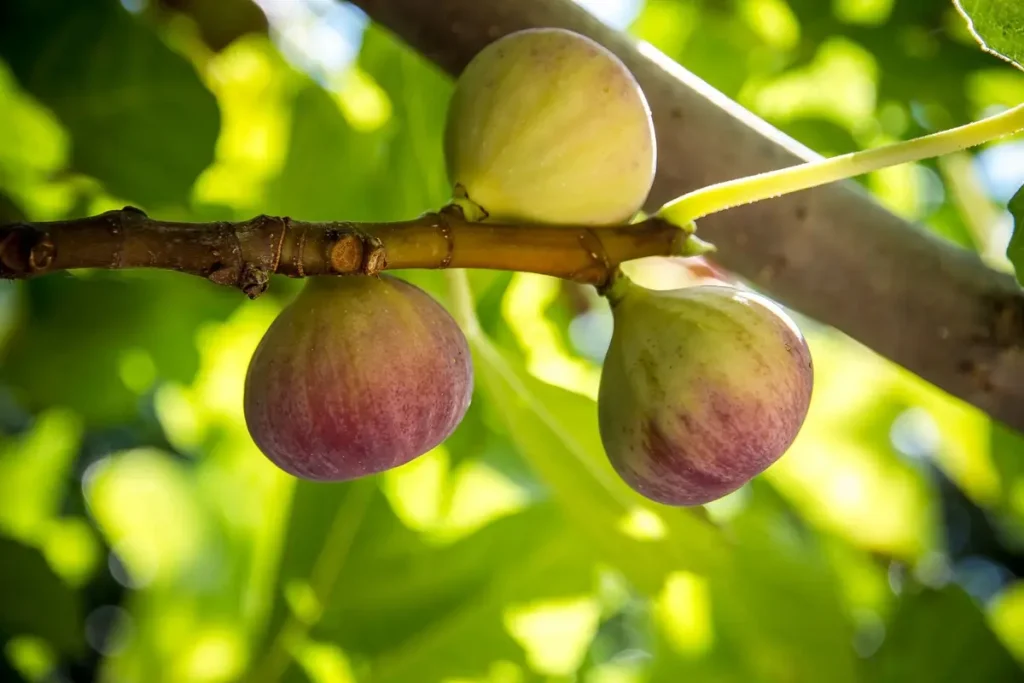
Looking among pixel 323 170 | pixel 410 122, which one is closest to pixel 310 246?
pixel 410 122

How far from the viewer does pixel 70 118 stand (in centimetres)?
125

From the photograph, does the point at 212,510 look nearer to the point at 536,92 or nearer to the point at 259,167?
the point at 259,167

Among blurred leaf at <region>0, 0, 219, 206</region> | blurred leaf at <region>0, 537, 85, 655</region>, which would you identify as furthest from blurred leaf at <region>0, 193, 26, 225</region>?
blurred leaf at <region>0, 537, 85, 655</region>

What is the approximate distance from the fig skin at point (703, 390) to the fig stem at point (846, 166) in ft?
0.21

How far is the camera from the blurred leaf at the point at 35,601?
51.0 inches

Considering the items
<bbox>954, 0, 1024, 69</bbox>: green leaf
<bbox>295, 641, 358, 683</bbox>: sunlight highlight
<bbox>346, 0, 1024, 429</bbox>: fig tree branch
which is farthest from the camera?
<bbox>295, 641, 358, 683</bbox>: sunlight highlight

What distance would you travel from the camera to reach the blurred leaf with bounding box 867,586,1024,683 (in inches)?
60.4

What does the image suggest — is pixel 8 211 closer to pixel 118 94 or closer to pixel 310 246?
pixel 118 94

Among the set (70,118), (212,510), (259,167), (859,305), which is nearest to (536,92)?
(859,305)

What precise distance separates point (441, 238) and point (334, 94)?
1.00 m

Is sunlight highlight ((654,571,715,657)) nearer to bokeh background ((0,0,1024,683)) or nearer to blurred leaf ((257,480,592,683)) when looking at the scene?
bokeh background ((0,0,1024,683))

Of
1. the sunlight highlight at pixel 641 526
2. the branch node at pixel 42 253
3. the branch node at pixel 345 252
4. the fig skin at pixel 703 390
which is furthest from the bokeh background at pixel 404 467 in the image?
the branch node at pixel 42 253

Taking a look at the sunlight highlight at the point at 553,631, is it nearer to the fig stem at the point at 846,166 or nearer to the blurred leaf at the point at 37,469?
the blurred leaf at the point at 37,469

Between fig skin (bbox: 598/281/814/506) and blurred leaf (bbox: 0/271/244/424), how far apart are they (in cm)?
95
